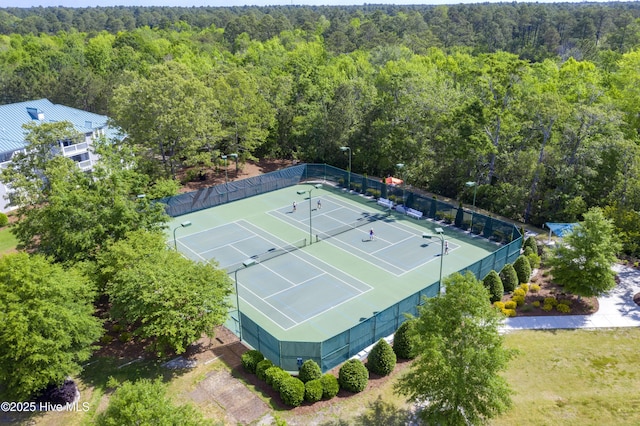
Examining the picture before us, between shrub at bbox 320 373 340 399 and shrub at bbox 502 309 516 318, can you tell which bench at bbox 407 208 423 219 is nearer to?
shrub at bbox 502 309 516 318

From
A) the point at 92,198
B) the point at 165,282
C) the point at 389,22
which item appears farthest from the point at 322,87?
the point at 389,22

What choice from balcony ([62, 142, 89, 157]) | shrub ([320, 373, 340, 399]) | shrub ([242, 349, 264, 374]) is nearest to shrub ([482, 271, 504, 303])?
shrub ([320, 373, 340, 399])

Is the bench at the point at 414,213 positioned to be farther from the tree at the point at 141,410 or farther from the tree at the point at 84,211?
the tree at the point at 141,410

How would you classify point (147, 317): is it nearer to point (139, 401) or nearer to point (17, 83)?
point (139, 401)

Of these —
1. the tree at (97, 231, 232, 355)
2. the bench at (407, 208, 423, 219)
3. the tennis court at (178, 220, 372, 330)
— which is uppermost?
the tree at (97, 231, 232, 355)

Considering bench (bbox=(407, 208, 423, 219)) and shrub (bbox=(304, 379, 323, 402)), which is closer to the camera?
shrub (bbox=(304, 379, 323, 402))
